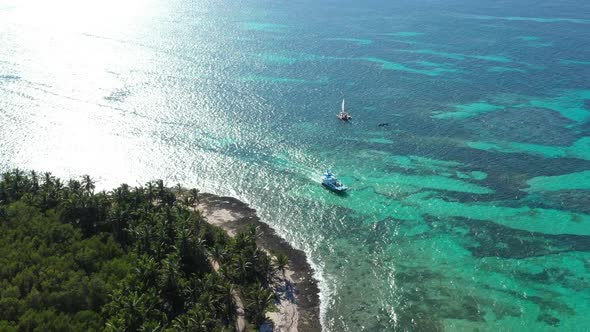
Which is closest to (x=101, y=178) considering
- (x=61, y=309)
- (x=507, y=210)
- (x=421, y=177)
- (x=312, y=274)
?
(x=61, y=309)

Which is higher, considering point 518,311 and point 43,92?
point 43,92

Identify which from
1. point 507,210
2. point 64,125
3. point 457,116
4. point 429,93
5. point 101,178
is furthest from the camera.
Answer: point 429,93

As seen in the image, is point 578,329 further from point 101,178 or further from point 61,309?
point 101,178

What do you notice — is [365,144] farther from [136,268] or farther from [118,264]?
[136,268]

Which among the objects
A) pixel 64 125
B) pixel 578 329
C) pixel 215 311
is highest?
pixel 64 125

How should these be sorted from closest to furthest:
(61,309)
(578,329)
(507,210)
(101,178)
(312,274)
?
(61,309)
(578,329)
(312,274)
(507,210)
(101,178)

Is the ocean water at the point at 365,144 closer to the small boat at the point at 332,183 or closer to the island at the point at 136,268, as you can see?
the small boat at the point at 332,183

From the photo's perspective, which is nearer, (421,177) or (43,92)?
(421,177)

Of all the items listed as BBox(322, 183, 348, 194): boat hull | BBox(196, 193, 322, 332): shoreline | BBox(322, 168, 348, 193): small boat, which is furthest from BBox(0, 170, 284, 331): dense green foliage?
BBox(322, 168, 348, 193): small boat
